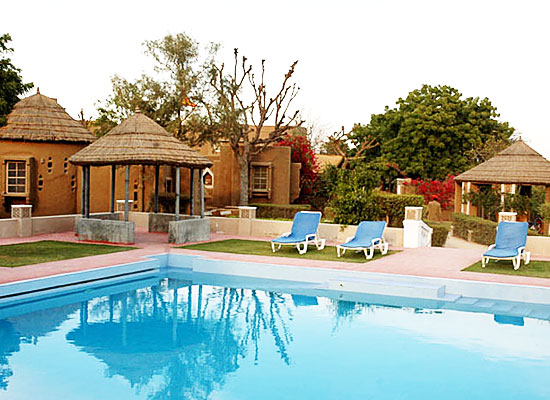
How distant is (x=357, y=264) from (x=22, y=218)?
10170mm

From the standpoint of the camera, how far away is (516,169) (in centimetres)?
2311

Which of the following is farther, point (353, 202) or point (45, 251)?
point (353, 202)

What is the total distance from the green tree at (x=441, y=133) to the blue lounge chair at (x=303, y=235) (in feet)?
A: 80.0

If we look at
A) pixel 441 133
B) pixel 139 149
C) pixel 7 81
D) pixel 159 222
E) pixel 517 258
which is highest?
pixel 441 133

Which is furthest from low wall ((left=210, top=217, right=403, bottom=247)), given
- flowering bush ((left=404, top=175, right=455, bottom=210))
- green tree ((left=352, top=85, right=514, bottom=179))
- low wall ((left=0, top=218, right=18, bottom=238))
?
green tree ((left=352, top=85, right=514, bottom=179))

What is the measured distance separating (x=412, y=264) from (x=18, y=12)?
13052 millimetres

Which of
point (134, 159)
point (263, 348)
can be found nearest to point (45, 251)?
point (134, 159)

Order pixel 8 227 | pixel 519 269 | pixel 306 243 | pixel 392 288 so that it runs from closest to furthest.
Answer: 1. pixel 392 288
2. pixel 519 269
3. pixel 306 243
4. pixel 8 227

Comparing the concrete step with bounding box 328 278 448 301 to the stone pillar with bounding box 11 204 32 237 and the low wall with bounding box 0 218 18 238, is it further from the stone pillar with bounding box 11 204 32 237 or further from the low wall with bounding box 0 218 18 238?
the low wall with bounding box 0 218 18 238

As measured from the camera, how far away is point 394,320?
10.8 meters

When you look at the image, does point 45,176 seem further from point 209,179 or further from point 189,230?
point 209,179

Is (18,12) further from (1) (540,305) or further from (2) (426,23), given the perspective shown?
(1) (540,305)

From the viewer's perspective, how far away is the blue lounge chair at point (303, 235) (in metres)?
16.2

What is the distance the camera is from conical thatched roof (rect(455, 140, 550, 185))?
22734mm
